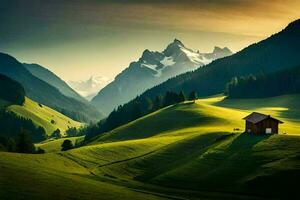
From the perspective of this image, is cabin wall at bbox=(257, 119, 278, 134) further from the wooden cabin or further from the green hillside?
the green hillside

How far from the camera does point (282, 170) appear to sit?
252 ft

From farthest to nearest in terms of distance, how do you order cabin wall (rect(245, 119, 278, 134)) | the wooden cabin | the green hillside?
cabin wall (rect(245, 119, 278, 134)) < the wooden cabin < the green hillside

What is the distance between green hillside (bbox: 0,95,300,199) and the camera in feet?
226

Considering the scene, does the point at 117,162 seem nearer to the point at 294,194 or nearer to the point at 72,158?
the point at 72,158

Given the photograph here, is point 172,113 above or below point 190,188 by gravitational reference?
above

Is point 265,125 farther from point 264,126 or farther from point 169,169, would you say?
point 169,169

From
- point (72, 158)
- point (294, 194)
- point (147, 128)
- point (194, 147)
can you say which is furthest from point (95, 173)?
point (147, 128)

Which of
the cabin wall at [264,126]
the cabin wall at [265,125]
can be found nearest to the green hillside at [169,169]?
the cabin wall at [264,126]

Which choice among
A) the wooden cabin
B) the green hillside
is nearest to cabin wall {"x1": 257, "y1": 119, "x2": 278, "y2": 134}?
the wooden cabin

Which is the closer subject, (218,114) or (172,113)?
(218,114)

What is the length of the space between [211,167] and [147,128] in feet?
262

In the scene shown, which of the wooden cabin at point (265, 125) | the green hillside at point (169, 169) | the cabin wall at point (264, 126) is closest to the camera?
the green hillside at point (169, 169)

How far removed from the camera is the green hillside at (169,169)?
68.9m

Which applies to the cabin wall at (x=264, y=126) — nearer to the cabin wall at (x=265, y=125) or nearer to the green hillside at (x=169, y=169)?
the cabin wall at (x=265, y=125)
